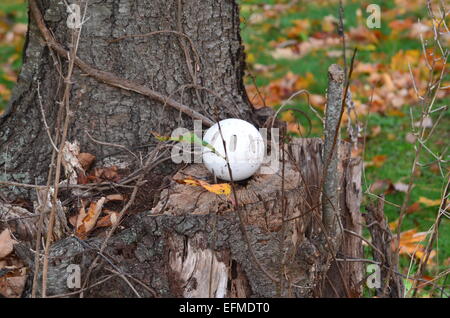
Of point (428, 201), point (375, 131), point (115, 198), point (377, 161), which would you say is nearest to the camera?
point (115, 198)

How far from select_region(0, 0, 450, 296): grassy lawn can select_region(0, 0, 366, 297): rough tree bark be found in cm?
87

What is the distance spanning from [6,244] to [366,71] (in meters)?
3.69

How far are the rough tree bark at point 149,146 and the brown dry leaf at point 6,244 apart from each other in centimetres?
7

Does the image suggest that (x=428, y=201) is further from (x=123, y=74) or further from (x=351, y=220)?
(x=123, y=74)

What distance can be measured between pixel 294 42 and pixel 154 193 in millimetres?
3818

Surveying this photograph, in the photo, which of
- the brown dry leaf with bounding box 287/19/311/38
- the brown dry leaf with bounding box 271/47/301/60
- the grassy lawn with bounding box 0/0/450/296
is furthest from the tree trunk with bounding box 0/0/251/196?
the brown dry leaf with bounding box 287/19/311/38

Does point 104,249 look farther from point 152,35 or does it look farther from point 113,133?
point 152,35

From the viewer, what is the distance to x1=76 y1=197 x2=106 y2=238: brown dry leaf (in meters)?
2.67

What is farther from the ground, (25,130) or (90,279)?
(25,130)

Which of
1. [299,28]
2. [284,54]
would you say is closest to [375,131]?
[284,54]

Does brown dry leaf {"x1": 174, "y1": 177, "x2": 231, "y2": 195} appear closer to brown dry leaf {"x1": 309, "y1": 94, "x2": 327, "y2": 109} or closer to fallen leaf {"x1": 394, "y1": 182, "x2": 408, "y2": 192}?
fallen leaf {"x1": 394, "y1": 182, "x2": 408, "y2": 192}

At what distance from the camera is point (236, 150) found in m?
2.57

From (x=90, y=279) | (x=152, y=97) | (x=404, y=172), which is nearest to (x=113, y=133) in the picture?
(x=152, y=97)

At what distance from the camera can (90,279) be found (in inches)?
99.2
